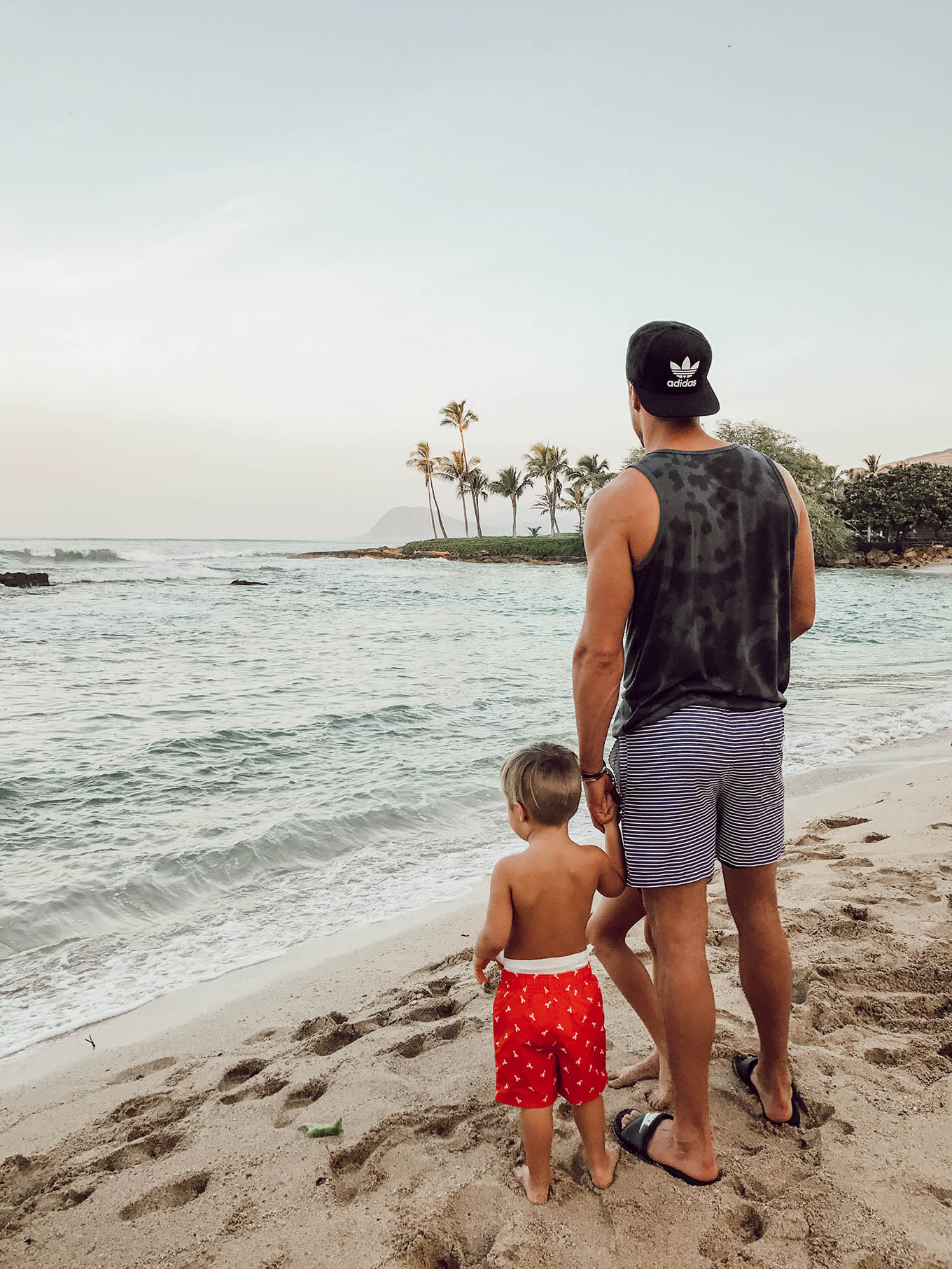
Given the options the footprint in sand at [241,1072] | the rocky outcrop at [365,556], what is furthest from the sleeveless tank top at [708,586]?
the rocky outcrop at [365,556]

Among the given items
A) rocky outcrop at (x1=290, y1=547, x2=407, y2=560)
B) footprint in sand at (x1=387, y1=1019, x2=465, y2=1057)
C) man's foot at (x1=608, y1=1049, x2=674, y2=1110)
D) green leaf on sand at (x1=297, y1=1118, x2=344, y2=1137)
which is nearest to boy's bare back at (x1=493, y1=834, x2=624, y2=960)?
man's foot at (x1=608, y1=1049, x2=674, y2=1110)

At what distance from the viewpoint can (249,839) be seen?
5.19m

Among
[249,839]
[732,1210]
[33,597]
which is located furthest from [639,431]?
[33,597]

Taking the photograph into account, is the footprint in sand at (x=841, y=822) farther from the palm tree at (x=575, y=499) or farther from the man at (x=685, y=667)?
the palm tree at (x=575, y=499)

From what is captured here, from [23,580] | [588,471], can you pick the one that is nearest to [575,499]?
[588,471]

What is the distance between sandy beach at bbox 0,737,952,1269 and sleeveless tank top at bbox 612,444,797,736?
3.69ft

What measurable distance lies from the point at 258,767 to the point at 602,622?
18.6 feet

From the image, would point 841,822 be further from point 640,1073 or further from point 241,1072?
point 241,1072

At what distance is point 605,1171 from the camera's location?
1.87 meters

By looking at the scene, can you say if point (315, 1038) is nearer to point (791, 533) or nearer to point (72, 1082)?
point (72, 1082)

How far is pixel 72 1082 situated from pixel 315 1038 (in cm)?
87

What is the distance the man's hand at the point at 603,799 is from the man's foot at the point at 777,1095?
0.87 meters

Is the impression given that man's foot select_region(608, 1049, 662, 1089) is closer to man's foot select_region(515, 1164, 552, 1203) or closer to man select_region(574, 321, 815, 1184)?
man select_region(574, 321, 815, 1184)

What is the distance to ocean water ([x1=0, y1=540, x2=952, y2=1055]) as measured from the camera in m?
4.05
